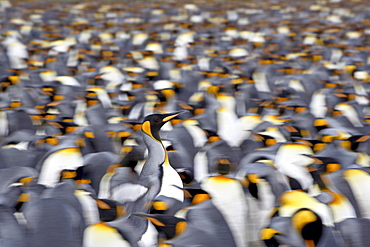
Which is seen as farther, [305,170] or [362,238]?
[305,170]

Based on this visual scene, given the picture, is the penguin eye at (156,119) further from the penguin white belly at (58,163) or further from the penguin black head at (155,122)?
the penguin white belly at (58,163)

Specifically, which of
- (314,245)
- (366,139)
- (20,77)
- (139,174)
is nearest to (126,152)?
(139,174)

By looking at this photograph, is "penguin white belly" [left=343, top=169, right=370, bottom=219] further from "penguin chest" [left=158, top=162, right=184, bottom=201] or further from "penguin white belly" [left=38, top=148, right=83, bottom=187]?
"penguin white belly" [left=38, top=148, right=83, bottom=187]

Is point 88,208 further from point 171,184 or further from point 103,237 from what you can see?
point 171,184

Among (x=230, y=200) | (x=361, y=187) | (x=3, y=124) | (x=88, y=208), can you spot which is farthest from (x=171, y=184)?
(x=3, y=124)

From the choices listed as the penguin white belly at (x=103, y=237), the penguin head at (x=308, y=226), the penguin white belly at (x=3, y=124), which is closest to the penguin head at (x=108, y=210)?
the penguin white belly at (x=103, y=237)

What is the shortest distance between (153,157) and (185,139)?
647 millimetres

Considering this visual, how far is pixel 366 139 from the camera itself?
276cm

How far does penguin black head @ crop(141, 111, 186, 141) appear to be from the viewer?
7.68 feet

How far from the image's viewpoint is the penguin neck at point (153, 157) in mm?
2318

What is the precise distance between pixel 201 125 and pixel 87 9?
22.2 feet

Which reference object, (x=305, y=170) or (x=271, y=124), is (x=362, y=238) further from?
(x=271, y=124)

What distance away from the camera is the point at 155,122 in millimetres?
2352

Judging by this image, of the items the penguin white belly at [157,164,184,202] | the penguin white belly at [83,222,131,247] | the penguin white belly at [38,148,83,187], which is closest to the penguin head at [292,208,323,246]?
the penguin white belly at [157,164,184,202]
